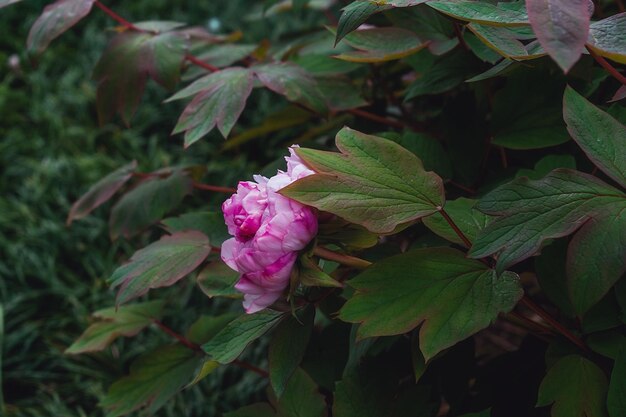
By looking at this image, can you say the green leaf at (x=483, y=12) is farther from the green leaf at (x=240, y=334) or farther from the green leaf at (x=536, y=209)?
the green leaf at (x=240, y=334)

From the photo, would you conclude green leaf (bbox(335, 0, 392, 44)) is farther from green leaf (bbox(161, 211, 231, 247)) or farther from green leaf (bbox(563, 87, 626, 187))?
green leaf (bbox(161, 211, 231, 247))

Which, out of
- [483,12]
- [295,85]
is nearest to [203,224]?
[295,85]

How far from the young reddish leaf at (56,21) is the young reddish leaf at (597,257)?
91 centimetres

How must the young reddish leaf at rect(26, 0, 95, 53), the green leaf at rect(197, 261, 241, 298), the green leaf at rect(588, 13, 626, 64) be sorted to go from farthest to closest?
the young reddish leaf at rect(26, 0, 95, 53) → the green leaf at rect(197, 261, 241, 298) → the green leaf at rect(588, 13, 626, 64)

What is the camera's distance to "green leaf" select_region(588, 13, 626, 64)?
0.73 meters

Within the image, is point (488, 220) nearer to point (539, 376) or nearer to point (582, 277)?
point (582, 277)

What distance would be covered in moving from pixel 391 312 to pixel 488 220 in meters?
0.19

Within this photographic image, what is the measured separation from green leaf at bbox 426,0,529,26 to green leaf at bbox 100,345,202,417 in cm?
71

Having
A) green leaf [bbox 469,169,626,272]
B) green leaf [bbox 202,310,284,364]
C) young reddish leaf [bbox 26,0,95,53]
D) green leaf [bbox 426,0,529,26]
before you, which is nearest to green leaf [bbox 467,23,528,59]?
green leaf [bbox 426,0,529,26]

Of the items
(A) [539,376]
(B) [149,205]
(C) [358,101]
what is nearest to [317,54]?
(C) [358,101]

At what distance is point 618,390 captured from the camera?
791mm

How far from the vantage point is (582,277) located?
2.33 feet

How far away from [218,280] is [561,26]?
564 mm

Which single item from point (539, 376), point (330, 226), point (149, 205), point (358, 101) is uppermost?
point (330, 226)
